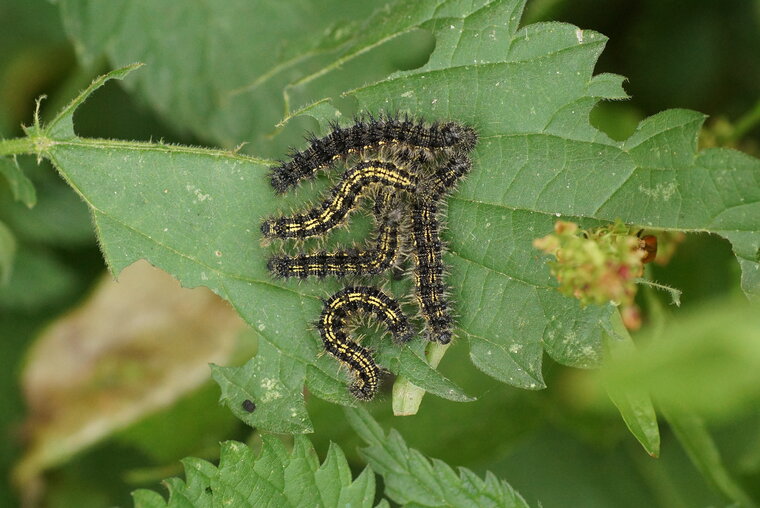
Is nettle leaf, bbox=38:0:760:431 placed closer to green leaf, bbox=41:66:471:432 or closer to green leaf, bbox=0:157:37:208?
green leaf, bbox=41:66:471:432

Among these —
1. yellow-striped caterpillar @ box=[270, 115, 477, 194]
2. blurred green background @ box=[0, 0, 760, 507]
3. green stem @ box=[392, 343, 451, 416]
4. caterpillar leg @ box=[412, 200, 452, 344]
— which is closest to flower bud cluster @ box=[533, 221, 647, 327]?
caterpillar leg @ box=[412, 200, 452, 344]

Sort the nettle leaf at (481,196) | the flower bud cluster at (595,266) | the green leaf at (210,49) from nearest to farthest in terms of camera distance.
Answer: the flower bud cluster at (595,266), the nettle leaf at (481,196), the green leaf at (210,49)

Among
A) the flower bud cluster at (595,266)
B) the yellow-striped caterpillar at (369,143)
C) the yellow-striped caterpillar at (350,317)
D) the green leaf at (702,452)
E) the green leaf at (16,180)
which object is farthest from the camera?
the green leaf at (702,452)

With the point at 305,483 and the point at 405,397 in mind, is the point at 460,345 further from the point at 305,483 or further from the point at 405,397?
the point at 305,483

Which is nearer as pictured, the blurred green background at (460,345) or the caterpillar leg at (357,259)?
the caterpillar leg at (357,259)

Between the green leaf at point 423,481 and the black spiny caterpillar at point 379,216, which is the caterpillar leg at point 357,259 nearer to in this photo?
the black spiny caterpillar at point 379,216

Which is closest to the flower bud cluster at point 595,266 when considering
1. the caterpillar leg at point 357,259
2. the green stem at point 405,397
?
the caterpillar leg at point 357,259

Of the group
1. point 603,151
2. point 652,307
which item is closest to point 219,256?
point 603,151

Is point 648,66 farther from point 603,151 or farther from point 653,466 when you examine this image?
point 653,466
